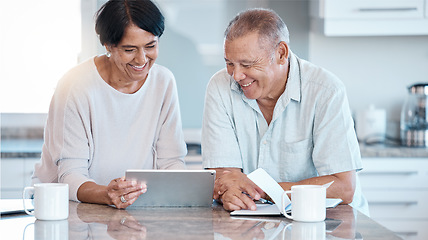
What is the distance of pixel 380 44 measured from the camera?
3945mm

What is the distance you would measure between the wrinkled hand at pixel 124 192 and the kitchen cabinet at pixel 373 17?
2.09 meters

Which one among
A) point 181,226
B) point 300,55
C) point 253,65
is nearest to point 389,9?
point 300,55

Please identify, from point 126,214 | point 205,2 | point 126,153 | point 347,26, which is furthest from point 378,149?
point 126,214

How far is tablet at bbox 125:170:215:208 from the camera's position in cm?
178

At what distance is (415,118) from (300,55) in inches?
31.6

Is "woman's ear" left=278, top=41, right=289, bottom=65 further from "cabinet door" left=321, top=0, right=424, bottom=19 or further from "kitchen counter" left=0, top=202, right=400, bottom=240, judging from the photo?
"cabinet door" left=321, top=0, right=424, bottom=19

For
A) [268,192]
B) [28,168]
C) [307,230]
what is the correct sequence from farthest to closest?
1. [28,168]
2. [268,192]
3. [307,230]

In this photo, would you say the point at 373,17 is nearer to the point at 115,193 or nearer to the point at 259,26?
the point at 259,26

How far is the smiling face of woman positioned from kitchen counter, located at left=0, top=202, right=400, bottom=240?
0.53 metres

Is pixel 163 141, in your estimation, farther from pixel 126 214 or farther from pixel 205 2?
pixel 205 2

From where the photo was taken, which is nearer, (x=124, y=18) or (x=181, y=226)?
(x=181, y=226)

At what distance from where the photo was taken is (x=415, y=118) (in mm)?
3695

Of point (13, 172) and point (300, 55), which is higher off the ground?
point (300, 55)

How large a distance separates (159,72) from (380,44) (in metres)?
2.09
